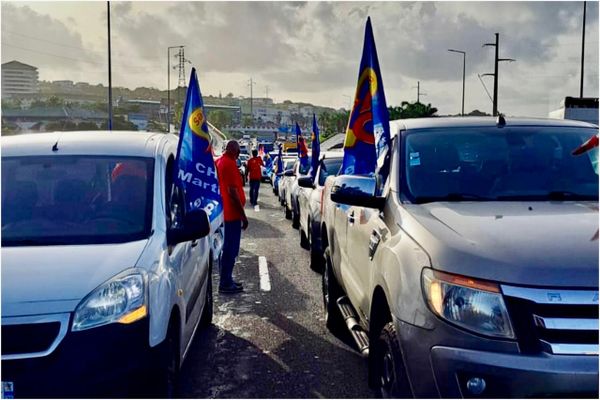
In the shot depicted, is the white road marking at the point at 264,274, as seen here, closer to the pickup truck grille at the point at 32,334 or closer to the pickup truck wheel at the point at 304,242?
the pickup truck wheel at the point at 304,242

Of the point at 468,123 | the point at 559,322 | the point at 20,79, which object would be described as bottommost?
the point at 559,322

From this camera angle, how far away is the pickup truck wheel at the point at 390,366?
3.25m

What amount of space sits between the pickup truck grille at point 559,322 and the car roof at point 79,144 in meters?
3.01

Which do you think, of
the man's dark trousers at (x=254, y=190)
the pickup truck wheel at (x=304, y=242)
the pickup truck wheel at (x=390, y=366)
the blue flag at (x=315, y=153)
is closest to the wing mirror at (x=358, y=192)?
the pickup truck wheel at (x=390, y=366)

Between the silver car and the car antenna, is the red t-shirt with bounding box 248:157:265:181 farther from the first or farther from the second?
the car antenna

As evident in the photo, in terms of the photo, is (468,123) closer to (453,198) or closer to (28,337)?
(453,198)

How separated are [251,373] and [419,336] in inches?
93.7

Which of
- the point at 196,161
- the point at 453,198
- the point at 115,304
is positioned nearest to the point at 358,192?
the point at 453,198

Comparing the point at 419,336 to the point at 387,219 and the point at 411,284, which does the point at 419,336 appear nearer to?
the point at 411,284

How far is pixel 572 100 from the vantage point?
2902 centimetres

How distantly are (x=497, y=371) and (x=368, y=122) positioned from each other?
3078mm

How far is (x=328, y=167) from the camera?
1090 cm

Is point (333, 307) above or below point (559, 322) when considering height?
below

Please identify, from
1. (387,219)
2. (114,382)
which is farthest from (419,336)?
(114,382)
